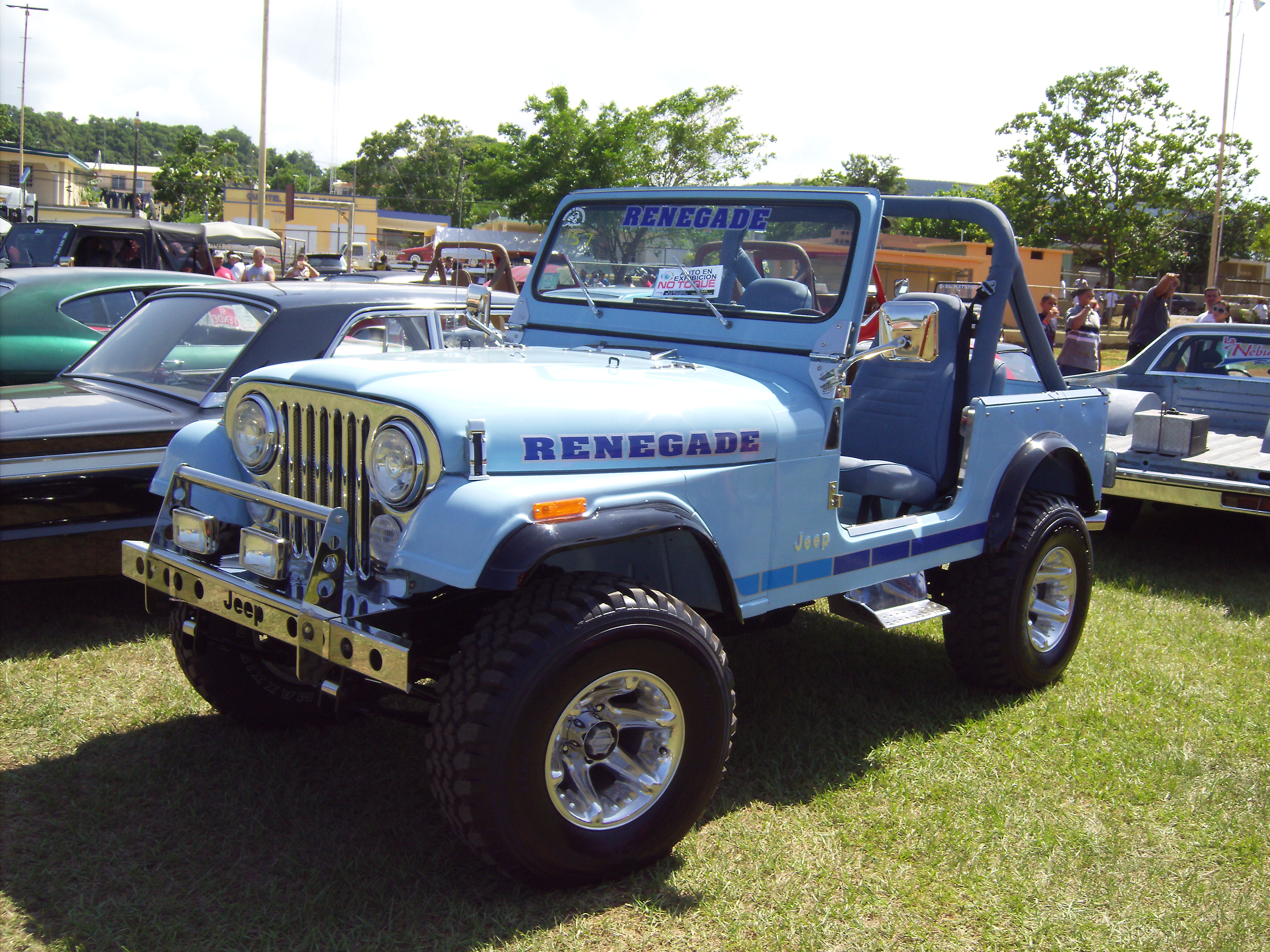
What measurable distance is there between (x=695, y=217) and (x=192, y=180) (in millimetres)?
51670

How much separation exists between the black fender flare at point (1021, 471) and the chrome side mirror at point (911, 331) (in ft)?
3.92

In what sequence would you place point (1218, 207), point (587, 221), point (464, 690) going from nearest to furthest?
point (464, 690), point (587, 221), point (1218, 207)

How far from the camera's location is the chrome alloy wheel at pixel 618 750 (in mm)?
2707

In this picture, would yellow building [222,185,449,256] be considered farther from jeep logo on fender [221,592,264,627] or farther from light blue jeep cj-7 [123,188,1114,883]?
jeep logo on fender [221,592,264,627]

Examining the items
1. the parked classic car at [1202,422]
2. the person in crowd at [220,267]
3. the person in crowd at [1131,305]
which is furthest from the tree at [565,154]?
the parked classic car at [1202,422]

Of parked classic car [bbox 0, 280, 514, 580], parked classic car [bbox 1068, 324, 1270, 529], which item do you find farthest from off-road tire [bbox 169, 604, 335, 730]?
parked classic car [bbox 1068, 324, 1270, 529]

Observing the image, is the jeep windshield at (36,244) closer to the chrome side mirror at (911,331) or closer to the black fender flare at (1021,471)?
the black fender flare at (1021,471)

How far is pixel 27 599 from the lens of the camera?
5.08m

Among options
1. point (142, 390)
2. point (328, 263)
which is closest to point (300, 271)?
point (328, 263)

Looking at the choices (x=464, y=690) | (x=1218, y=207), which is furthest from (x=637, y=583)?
(x=1218, y=207)

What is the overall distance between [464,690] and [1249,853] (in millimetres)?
2533

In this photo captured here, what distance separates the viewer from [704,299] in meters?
3.79

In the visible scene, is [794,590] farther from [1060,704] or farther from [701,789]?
[1060,704]

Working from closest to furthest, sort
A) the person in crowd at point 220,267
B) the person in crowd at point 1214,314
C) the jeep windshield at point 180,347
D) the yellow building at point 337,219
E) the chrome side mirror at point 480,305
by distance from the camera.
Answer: the chrome side mirror at point 480,305, the jeep windshield at point 180,347, the person in crowd at point 1214,314, the person in crowd at point 220,267, the yellow building at point 337,219
